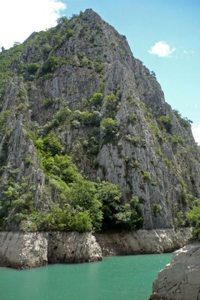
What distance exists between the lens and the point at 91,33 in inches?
4067

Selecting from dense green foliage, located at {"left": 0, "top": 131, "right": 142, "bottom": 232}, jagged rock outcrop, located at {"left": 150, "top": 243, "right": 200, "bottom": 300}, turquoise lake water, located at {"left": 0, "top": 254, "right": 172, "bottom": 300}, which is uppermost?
dense green foliage, located at {"left": 0, "top": 131, "right": 142, "bottom": 232}

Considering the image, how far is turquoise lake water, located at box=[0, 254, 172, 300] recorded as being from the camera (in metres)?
25.0

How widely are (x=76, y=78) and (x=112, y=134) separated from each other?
83.6 feet

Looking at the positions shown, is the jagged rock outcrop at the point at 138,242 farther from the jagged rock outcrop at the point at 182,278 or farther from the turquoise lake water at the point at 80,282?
the jagged rock outcrop at the point at 182,278

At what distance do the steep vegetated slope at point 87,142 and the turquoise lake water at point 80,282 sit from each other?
8.64 metres

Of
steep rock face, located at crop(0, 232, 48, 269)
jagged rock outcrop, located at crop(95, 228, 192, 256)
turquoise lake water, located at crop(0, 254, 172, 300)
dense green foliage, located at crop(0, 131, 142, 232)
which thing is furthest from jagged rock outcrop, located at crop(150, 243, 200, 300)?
jagged rock outcrop, located at crop(95, 228, 192, 256)

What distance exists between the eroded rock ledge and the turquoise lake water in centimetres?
185

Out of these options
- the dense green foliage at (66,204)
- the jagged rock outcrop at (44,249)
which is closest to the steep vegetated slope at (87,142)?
the dense green foliage at (66,204)

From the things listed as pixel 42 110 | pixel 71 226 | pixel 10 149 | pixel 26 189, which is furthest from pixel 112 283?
pixel 42 110

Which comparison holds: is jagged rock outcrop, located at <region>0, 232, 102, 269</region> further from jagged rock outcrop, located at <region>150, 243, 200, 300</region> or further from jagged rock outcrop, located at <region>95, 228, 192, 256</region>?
jagged rock outcrop, located at <region>150, 243, 200, 300</region>

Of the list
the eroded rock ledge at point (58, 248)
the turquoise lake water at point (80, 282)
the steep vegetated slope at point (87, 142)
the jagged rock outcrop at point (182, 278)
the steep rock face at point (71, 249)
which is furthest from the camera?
the steep vegetated slope at point (87, 142)

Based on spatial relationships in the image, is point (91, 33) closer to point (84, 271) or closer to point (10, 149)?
point (10, 149)

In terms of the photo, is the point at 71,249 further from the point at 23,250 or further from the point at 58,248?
the point at 23,250

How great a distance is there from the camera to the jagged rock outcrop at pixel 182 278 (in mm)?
18938
